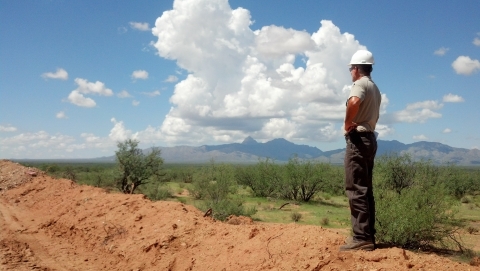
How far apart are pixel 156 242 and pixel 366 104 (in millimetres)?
4550

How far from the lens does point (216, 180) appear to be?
22.7m

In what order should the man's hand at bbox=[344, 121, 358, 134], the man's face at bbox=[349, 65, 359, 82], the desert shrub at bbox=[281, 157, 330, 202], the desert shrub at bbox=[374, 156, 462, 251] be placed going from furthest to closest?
the desert shrub at bbox=[281, 157, 330, 202] < the desert shrub at bbox=[374, 156, 462, 251] < the man's face at bbox=[349, 65, 359, 82] < the man's hand at bbox=[344, 121, 358, 134]

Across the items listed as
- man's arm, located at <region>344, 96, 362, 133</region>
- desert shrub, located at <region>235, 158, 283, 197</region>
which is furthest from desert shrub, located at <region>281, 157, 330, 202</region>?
man's arm, located at <region>344, 96, 362, 133</region>

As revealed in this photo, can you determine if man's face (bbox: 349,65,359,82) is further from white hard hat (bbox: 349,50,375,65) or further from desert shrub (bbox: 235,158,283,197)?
desert shrub (bbox: 235,158,283,197)

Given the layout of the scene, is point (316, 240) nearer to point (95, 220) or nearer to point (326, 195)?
point (95, 220)

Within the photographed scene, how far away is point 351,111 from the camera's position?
5.20m

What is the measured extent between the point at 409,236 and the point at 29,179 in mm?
15066

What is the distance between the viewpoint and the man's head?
212 inches

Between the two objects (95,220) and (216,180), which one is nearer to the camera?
(95,220)

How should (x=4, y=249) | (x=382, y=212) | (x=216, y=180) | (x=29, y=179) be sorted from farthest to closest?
(x=216, y=180) < (x=29, y=179) < (x=382, y=212) < (x=4, y=249)

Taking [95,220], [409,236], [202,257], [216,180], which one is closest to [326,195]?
[216,180]

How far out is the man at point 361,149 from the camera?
5.21m

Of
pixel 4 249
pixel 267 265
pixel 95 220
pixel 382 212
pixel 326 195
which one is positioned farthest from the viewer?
pixel 326 195

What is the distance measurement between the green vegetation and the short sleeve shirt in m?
7.07
